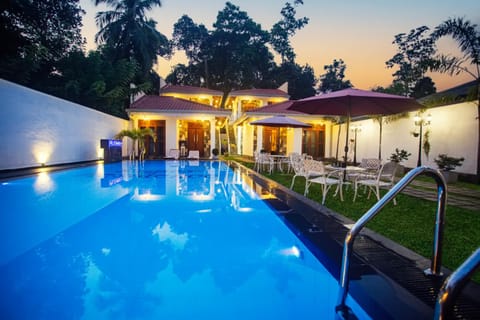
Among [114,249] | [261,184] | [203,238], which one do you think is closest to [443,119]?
[261,184]

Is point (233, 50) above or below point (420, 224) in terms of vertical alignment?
above

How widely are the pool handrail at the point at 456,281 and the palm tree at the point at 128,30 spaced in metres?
25.7

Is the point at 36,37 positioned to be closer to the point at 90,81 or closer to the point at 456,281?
the point at 90,81

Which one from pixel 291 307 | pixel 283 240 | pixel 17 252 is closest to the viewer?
pixel 291 307

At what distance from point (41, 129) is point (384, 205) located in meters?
12.5

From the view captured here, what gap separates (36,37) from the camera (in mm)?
17172

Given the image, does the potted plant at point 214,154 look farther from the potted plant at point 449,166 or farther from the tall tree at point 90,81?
the potted plant at point 449,166

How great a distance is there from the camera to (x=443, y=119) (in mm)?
10859

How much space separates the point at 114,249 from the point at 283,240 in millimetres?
2179

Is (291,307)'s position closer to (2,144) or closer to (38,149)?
(2,144)

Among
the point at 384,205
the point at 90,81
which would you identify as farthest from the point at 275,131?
the point at 384,205

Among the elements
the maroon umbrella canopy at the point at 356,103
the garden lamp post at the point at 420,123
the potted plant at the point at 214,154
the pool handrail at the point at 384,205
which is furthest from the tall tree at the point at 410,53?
the pool handrail at the point at 384,205

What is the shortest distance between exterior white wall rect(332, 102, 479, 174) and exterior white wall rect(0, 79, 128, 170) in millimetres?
15908

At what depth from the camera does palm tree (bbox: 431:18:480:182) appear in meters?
9.05
